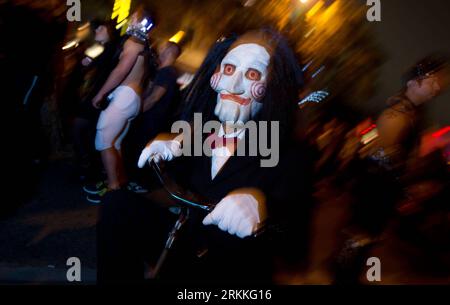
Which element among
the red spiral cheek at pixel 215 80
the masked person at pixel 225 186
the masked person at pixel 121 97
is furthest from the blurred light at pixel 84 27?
the red spiral cheek at pixel 215 80

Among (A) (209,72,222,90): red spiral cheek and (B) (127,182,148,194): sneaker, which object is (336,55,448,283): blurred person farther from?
(B) (127,182,148,194): sneaker

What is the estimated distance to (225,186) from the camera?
6.42ft

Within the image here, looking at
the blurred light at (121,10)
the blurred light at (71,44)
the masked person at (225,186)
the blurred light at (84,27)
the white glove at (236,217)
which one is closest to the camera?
the white glove at (236,217)

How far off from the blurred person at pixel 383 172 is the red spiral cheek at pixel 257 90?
1.15m

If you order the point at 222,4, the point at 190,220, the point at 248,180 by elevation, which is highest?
the point at 222,4

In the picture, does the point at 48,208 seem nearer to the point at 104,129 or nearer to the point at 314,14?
the point at 104,129

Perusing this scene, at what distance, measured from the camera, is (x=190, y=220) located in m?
1.83

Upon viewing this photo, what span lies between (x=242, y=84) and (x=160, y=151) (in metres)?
0.53

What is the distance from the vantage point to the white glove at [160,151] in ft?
6.21

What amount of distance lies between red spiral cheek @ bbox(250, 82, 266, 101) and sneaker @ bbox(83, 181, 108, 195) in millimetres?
2577

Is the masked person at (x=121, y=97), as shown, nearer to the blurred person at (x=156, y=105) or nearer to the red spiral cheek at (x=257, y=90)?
the blurred person at (x=156, y=105)

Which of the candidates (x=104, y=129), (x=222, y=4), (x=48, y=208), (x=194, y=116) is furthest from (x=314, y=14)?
(x=48, y=208)

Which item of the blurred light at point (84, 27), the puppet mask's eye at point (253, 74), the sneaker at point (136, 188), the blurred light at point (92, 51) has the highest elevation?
the blurred light at point (84, 27)
